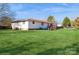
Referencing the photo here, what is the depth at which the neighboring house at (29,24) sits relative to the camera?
5.37ft

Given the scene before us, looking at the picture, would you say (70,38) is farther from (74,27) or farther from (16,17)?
(16,17)

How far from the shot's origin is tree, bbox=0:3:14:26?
1631 millimetres

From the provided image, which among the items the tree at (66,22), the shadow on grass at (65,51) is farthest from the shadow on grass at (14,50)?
the tree at (66,22)

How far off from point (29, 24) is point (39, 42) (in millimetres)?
191

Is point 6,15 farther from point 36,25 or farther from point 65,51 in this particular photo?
point 65,51

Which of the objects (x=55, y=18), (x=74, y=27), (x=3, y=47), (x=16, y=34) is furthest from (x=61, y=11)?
(x=3, y=47)

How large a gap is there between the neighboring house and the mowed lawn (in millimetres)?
38

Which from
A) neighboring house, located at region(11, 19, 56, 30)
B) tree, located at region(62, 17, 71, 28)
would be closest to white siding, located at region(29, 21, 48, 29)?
neighboring house, located at region(11, 19, 56, 30)

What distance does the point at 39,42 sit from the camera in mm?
1624

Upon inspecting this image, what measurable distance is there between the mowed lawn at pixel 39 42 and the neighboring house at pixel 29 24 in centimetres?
4

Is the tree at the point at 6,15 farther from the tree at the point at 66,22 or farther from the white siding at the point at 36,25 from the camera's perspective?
the tree at the point at 66,22

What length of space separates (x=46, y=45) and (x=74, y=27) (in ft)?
0.99

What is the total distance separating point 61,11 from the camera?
1.64 meters

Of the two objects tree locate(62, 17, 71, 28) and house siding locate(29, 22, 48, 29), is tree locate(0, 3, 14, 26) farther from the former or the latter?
tree locate(62, 17, 71, 28)
